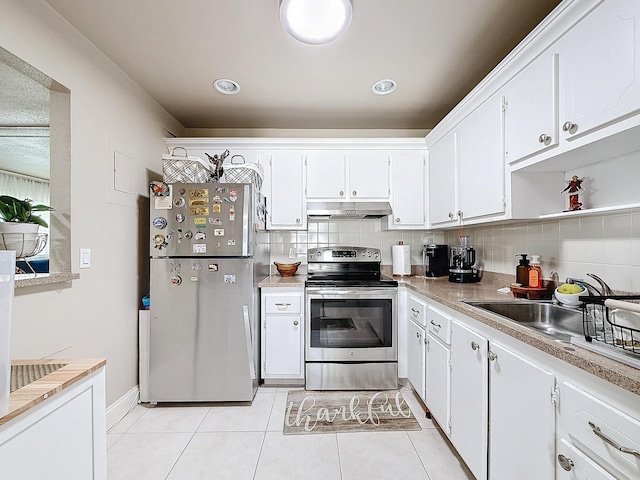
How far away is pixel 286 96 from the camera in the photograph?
99.7 inches

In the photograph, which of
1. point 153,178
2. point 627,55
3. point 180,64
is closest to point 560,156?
point 627,55

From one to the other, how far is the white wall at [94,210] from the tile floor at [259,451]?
0.43 metres

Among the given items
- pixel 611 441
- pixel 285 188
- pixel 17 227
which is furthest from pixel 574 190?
pixel 17 227

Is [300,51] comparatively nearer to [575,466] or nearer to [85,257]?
[85,257]

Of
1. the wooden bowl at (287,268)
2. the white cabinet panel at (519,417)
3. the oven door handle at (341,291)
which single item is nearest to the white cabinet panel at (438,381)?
the white cabinet panel at (519,417)

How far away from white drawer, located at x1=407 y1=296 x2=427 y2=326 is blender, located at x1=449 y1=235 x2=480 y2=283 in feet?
1.50

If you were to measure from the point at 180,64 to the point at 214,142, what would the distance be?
87cm

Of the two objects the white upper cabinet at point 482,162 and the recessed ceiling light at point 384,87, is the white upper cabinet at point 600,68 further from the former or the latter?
the recessed ceiling light at point 384,87

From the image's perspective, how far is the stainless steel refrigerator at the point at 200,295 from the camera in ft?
7.50

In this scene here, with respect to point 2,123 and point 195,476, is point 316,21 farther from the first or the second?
point 2,123

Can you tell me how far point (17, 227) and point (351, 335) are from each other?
2.18 m

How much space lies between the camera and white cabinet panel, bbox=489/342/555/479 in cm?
102

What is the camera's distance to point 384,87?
2398mm

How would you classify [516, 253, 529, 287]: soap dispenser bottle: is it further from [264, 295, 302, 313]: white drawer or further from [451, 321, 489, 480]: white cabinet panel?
[264, 295, 302, 313]: white drawer
